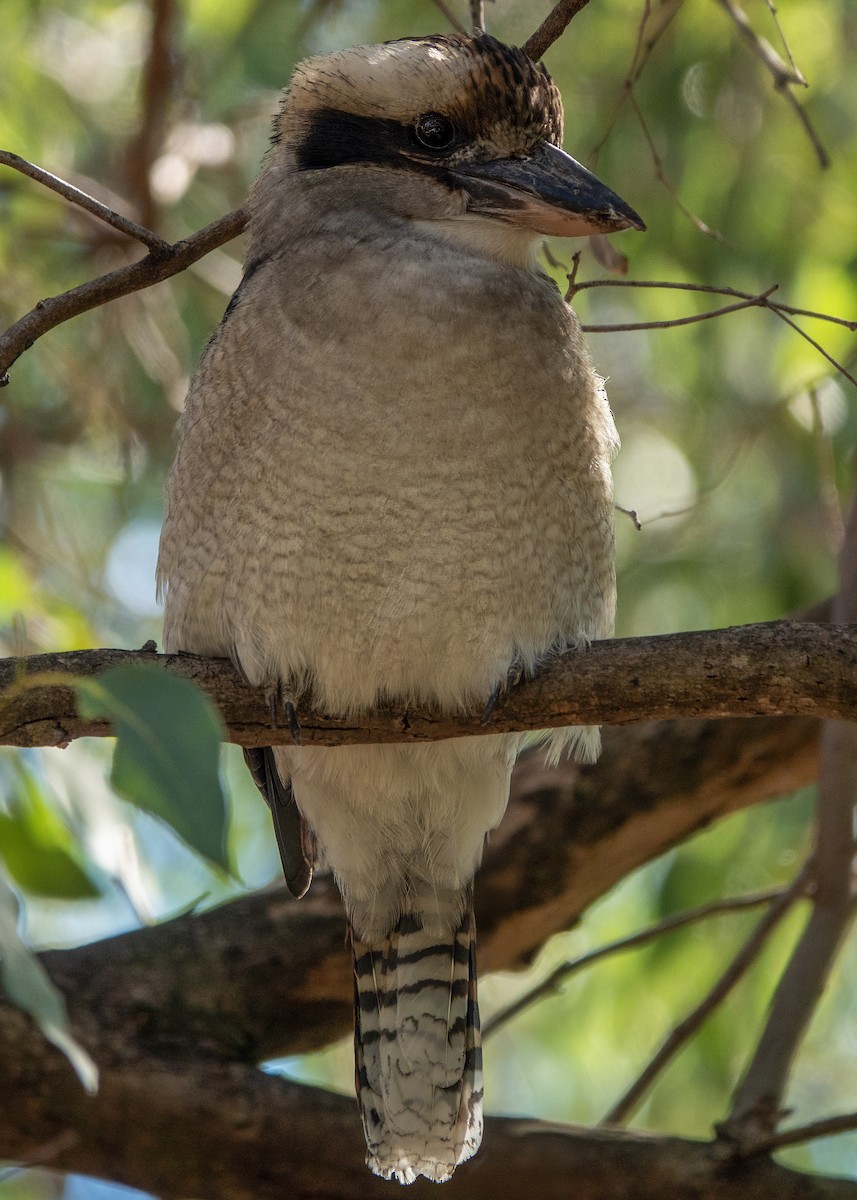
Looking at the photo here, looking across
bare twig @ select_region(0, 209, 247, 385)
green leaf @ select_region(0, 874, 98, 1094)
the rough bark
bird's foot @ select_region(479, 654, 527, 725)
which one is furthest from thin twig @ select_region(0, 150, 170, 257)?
green leaf @ select_region(0, 874, 98, 1094)

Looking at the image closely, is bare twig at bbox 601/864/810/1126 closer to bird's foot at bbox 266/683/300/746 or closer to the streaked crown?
bird's foot at bbox 266/683/300/746

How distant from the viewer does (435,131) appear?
2467mm

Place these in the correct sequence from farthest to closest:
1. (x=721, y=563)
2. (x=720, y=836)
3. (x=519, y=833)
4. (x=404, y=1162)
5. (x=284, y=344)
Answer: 1. (x=721, y=563)
2. (x=720, y=836)
3. (x=519, y=833)
4. (x=404, y=1162)
5. (x=284, y=344)

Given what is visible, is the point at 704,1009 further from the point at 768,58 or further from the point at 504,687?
the point at 768,58

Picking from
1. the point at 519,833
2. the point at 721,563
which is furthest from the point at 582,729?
the point at 721,563

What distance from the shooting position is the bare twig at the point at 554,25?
2248 millimetres

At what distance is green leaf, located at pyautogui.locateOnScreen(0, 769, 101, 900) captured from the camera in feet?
6.89

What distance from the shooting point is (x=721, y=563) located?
3977 mm

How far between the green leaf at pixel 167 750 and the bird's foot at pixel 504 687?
896 millimetres

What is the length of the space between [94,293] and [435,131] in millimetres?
735

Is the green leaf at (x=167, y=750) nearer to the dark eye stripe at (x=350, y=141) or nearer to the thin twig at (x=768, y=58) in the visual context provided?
the dark eye stripe at (x=350, y=141)

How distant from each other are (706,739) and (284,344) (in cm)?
126

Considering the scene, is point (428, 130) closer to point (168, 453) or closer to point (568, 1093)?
point (168, 453)

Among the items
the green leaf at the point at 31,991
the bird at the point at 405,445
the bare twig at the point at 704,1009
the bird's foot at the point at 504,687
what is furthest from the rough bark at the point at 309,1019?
the green leaf at the point at 31,991
